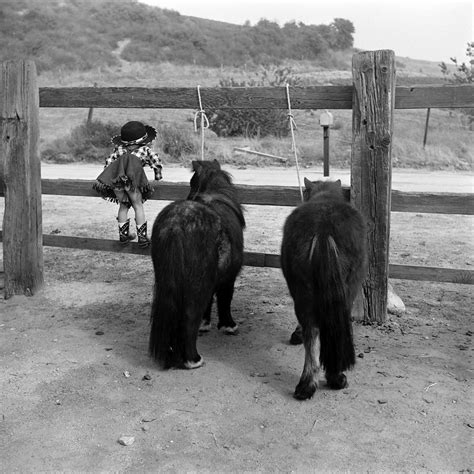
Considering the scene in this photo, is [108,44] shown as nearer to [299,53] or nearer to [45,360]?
[299,53]

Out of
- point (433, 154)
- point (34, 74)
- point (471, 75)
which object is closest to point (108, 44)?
point (471, 75)

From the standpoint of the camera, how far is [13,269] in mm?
6492

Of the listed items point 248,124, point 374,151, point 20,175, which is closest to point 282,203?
point 374,151

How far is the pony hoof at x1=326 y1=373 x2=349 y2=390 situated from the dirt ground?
0.05m

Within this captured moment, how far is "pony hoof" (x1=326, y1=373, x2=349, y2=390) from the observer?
424cm

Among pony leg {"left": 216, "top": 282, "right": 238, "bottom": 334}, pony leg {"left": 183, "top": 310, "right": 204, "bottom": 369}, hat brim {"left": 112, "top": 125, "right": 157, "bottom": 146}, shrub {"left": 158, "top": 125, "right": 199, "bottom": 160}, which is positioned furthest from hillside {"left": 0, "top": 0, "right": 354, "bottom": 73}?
pony leg {"left": 183, "top": 310, "right": 204, "bottom": 369}

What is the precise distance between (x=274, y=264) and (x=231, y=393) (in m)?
1.84

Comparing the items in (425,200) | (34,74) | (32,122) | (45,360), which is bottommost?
(45,360)

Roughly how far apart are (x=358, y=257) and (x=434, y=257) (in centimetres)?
402

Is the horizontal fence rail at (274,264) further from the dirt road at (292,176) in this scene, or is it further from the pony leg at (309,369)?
the dirt road at (292,176)

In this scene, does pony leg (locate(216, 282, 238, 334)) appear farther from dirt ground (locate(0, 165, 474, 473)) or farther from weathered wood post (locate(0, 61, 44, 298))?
weathered wood post (locate(0, 61, 44, 298))

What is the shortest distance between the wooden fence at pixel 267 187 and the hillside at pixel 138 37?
45.3 m

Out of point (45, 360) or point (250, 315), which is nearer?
point (45, 360)

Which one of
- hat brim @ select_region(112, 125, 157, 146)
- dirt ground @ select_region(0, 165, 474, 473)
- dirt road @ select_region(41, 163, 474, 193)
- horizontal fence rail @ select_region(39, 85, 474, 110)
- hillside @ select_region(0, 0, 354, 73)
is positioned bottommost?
dirt ground @ select_region(0, 165, 474, 473)
